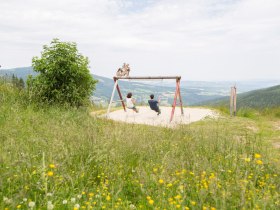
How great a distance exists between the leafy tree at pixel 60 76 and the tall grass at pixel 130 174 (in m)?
4.37

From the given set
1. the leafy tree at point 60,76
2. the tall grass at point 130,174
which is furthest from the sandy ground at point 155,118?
the tall grass at point 130,174

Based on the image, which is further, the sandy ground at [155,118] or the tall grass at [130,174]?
the sandy ground at [155,118]

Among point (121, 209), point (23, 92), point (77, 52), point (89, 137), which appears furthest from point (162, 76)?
point (121, 209)

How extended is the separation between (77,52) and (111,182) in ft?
28.1

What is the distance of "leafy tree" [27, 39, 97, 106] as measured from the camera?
10.7 meters

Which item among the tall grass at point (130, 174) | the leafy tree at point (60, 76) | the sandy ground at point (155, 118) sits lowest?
the sandy ground at point (155, 118)


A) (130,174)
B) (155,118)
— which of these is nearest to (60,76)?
(155,118)

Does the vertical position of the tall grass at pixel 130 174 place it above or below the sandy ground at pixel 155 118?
above

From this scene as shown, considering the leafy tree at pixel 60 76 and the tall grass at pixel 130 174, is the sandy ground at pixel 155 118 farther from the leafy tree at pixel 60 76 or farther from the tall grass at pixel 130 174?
the tall grass at pixel 130 174

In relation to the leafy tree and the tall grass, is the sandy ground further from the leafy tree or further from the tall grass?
the tall grass

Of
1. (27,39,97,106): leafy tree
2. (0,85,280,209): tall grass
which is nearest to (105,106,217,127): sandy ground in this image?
(27,39,97,106): leafy tree

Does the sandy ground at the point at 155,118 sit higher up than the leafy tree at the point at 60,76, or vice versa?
the leafy tree at the point at 60,76

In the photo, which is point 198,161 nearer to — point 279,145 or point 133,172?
point 133,172

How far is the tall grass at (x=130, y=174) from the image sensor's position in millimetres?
2979
